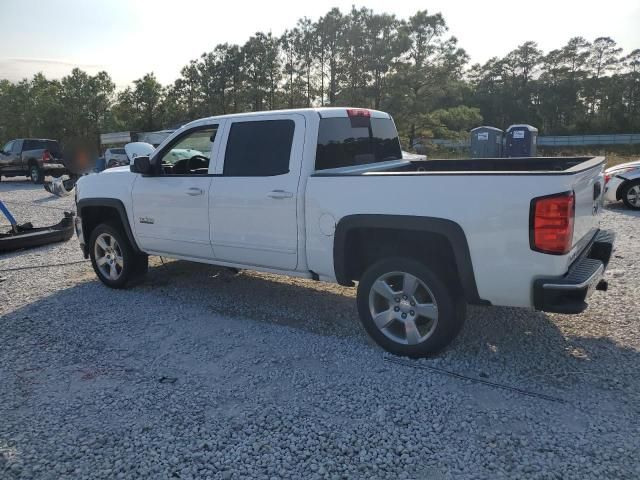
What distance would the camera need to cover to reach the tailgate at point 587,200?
134 inches

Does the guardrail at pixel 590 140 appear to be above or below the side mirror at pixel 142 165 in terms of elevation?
above

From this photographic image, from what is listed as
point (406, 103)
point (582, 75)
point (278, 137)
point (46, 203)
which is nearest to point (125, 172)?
point (278, 137)

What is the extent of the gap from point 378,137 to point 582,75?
69127mm

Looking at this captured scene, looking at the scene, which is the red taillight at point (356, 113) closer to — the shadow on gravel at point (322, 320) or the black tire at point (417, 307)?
the black tire at point (417, 307)

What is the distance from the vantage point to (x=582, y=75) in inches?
2488

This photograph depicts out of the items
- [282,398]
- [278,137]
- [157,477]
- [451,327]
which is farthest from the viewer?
[278,137]

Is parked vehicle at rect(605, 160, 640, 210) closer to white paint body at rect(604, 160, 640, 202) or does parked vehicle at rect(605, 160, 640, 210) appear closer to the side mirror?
white paint body at rect(604, 160, 640, 202)

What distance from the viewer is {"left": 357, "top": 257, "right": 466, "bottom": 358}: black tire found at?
3715 mm

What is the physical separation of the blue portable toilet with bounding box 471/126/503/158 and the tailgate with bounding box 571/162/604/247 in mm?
14837

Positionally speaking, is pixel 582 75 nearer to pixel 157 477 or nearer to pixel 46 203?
pixel 46 203

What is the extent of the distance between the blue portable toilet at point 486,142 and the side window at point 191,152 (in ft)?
49.0

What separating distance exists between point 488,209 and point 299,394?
5.81 ft

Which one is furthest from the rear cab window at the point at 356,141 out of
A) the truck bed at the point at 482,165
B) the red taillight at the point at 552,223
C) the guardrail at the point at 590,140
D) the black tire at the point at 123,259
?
the guardrail at the point at 590,140

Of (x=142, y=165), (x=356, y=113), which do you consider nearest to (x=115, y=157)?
(x=142, y=165)
